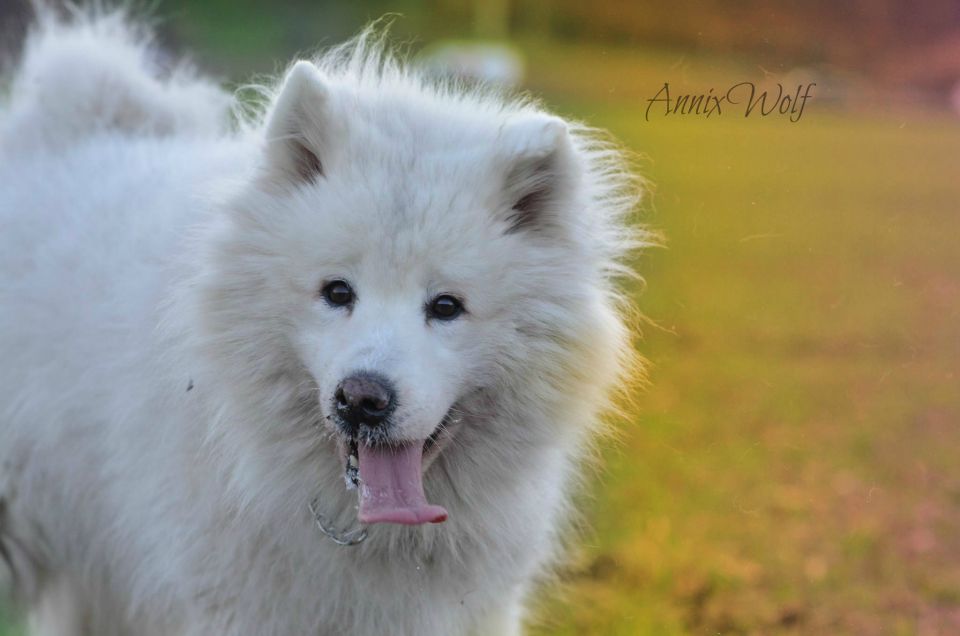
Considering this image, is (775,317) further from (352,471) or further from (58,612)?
(352,471)

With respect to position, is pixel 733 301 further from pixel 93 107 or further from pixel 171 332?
pixel 171 332

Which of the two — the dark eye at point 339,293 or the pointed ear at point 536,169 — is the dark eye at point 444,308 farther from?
the pointed ear at point 536,169

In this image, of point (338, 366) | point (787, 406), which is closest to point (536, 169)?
point (338, 366)

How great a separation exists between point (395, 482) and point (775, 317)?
9.63 m

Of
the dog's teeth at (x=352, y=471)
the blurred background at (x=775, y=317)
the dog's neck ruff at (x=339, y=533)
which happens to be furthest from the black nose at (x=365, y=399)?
the blurred background at (x=775, y=317)

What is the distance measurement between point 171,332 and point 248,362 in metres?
0.38

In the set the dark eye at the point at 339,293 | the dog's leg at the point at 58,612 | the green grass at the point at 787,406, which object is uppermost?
the dark eye at the point at 339,293

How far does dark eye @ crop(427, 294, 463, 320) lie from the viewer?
11.7 feet

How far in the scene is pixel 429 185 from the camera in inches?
142

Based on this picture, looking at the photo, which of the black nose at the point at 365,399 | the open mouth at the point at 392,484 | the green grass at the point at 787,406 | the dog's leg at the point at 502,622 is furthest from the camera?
the green grass at the point at 787,406

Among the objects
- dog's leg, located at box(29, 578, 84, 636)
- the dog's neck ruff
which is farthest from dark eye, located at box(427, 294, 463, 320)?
dog's leg, located at box(29, 578, 84, 636)

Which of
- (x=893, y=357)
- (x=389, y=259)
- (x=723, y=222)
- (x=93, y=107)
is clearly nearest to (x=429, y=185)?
(x=389, y=259)

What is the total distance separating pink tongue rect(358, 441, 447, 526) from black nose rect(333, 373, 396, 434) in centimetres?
18

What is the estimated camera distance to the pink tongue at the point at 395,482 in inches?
135
